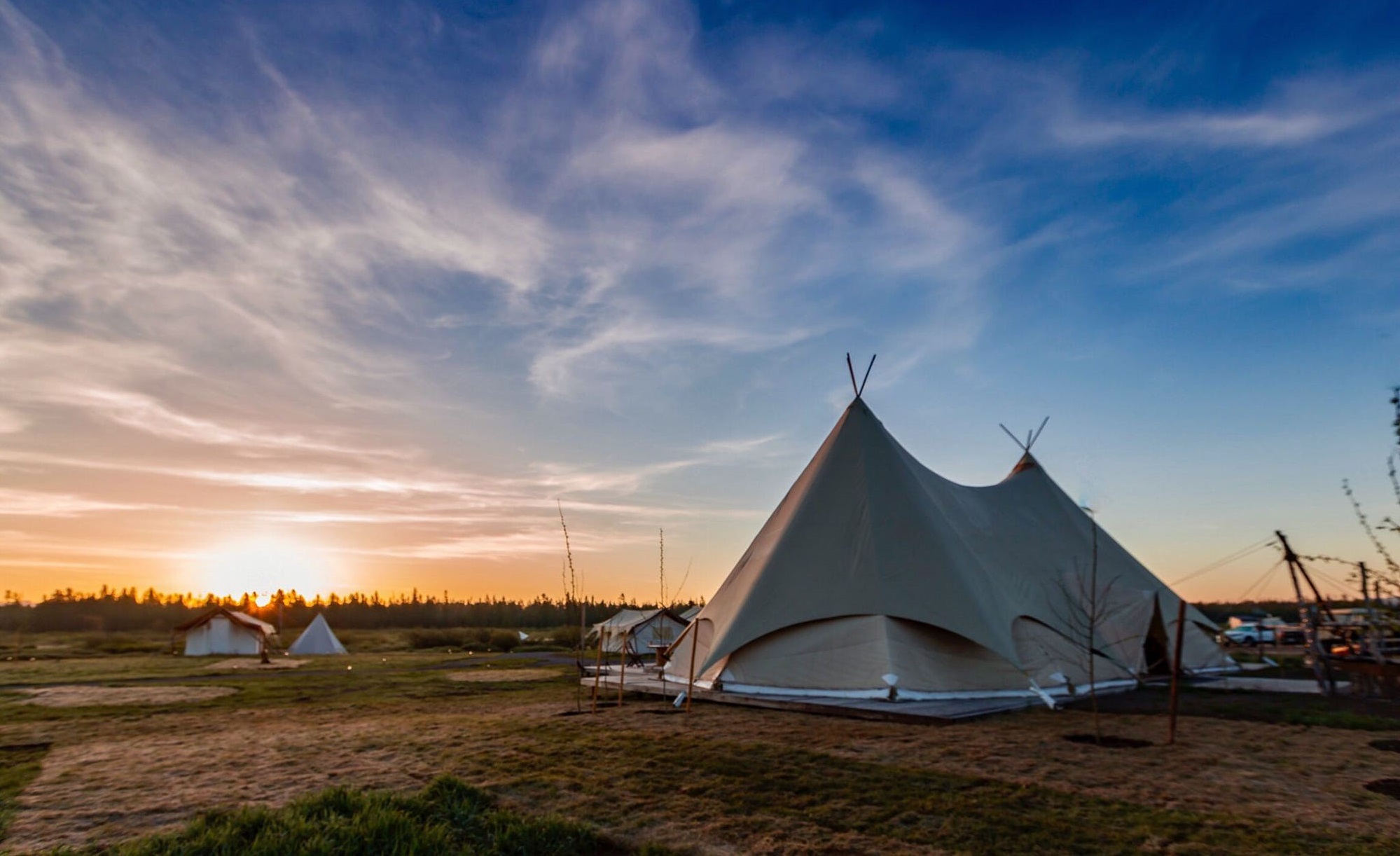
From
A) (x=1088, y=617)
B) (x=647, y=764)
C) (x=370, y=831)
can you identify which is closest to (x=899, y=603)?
(x=1088, y=617)

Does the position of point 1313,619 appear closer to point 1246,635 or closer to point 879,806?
point 879,806

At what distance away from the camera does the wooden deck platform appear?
32.6ft

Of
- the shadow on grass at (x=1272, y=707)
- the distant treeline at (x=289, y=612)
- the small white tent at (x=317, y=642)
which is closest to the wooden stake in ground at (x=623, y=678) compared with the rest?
the shadow on grass at (x=1272, y=707)

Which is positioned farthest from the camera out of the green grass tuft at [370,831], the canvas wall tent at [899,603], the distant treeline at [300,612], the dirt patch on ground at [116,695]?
the distant treeline at [300,612]

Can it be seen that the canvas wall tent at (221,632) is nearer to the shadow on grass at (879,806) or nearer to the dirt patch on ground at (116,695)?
the dirt patch on ground at (116,695)

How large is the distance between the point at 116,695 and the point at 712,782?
17262 mm

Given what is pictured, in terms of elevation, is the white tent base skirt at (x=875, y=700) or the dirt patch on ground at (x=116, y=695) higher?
the white tent base skirt at (x=875, y=700)

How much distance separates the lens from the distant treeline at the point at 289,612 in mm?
68188

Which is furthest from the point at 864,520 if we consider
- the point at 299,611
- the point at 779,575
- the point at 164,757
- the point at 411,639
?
the point at 299,611

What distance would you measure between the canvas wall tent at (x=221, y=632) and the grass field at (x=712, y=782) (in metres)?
26.8

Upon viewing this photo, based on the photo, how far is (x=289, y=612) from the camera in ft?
285

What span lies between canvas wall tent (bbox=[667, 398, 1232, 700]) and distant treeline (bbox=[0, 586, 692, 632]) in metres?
56.8

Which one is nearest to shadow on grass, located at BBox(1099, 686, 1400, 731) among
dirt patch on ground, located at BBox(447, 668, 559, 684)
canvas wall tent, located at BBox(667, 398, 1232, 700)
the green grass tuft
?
canvas wall tent, located at BBox(667, 398, 1232, 700)

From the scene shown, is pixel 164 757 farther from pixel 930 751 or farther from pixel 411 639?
pixel 411 639
